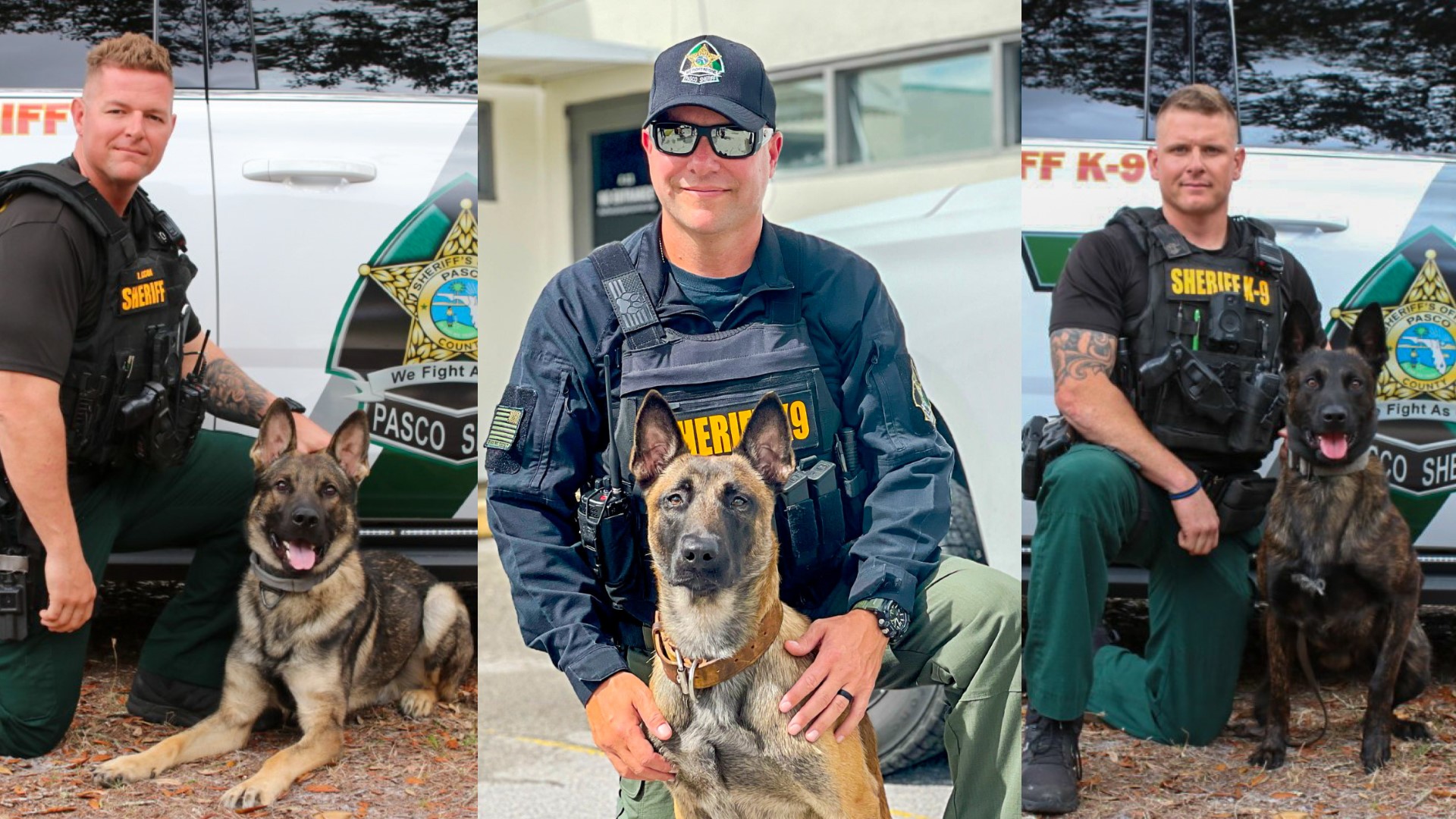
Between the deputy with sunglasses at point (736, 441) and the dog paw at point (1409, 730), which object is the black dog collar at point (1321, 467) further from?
the deputy with sunglasses at point (736, 441)

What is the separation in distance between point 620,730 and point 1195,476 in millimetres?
1683

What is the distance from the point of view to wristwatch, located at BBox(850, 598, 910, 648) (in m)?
2.12

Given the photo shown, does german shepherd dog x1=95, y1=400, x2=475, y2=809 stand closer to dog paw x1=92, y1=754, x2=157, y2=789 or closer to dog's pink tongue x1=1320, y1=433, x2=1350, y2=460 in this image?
dog paw x1=92, y1=754, x2=157, y2=789

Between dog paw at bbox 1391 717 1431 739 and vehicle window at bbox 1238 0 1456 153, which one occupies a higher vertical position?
vehicle window at bbox 1238 0 1456 153

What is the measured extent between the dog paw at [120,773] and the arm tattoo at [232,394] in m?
0.87

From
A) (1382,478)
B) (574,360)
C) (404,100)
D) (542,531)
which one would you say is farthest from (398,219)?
Result: (1382,478)

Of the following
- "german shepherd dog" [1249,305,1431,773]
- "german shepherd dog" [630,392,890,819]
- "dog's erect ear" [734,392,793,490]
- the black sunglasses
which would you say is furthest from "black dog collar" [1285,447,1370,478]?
the black sunglasses

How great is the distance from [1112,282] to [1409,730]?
150 cm

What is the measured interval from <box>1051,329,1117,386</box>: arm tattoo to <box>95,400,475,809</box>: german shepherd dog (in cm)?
173

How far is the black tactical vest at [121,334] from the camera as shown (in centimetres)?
264

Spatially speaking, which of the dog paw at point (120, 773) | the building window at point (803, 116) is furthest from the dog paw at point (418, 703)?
the building window at point (803, 116)

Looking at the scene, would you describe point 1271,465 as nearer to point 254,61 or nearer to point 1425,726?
point 1425,726

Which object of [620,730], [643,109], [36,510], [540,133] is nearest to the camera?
[620,730]

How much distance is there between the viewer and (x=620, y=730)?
6.92 feet
